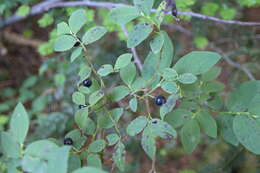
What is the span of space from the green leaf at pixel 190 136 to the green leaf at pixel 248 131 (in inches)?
6.5

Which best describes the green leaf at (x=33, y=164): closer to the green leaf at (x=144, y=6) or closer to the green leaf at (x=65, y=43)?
the green leaf at (x=65, y=43)

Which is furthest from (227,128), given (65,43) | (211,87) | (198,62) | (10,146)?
(10,146)

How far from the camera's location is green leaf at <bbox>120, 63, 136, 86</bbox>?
1.35 metres

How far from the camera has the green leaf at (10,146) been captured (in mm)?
1112

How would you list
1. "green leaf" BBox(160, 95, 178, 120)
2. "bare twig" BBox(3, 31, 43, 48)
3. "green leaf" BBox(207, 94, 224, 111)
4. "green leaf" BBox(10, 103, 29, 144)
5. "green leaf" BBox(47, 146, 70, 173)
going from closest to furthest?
"green leaf" BBox(47, 146, 70, 173) → "green leaf" BBox(10, 103, 29, 144) → "green leaf" BBox(160, 95, 178, 120) → "green leaf" BBox(207, 94, 224, 111) → "bare twig" BBox(3, 31, 43, 48)

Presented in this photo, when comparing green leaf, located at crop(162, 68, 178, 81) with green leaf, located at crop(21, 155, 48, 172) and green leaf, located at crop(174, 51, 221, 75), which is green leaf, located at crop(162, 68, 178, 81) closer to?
green leaf, located at crop(174, 51, 221, 75)

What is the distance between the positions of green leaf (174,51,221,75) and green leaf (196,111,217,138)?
0.84ft

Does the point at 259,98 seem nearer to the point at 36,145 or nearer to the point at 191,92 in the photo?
the point at 191,92

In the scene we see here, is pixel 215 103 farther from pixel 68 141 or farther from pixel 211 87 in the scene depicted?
pixel 68 141

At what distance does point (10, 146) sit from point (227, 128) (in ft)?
2.94

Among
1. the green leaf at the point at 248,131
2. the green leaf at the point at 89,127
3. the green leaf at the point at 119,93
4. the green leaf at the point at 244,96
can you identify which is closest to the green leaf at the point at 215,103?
the green leaf at the point at 244,96

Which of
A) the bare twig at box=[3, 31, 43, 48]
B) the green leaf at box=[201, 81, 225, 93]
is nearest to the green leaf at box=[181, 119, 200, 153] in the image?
the green leaf at box=[201, 81, 225, 93]

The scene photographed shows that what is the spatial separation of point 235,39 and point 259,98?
1.39 meters

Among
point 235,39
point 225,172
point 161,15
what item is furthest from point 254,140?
point 235,39
